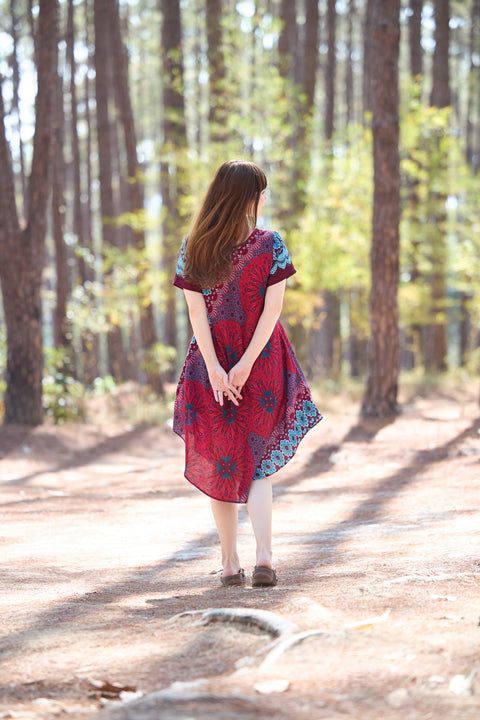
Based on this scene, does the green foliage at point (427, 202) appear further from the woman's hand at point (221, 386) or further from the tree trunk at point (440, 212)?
the woman's hand at point (221, 386)

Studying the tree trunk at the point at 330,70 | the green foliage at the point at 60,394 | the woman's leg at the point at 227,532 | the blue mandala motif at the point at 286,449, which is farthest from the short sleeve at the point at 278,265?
the tree trunk at the point at 330,70

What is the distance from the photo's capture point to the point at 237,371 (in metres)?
3.74

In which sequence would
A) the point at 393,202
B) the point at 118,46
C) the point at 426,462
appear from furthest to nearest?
the point at 118,46
the point at 393,202
the point at 426,462

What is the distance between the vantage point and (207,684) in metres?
2.33

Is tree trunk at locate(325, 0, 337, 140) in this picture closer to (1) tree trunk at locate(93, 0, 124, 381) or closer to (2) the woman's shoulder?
(1) tree trunk at locate(93, 0, 124, 381)

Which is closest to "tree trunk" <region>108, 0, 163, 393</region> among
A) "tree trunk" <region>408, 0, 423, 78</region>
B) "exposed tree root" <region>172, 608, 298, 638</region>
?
"tree trunk" <region>408, 0, 423, 78</region>

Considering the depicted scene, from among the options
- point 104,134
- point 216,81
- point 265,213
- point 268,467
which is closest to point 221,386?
point 268,467

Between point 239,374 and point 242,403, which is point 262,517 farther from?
point 239,374

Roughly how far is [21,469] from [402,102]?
13.5 metres

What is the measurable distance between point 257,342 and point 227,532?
0.95 metres

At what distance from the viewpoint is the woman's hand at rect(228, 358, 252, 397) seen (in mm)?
3742

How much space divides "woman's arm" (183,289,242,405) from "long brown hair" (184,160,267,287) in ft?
0.32

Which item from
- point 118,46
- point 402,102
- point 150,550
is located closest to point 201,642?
point 150,550

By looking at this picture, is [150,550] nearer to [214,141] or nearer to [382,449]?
[382,449]
